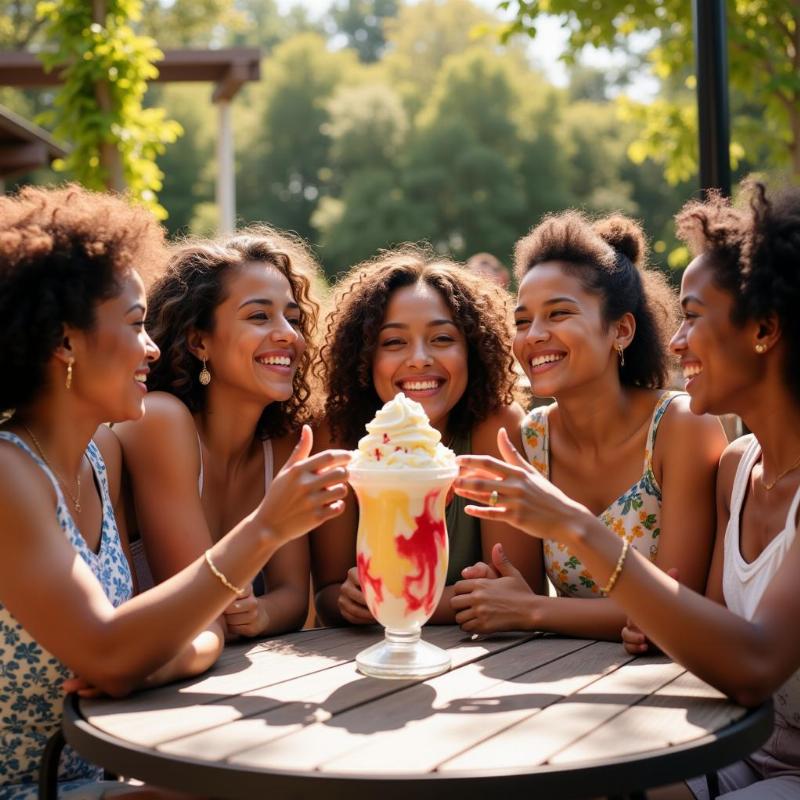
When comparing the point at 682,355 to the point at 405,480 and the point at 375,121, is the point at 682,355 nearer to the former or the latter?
the point at 405,480

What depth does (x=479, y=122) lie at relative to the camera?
41.1 m

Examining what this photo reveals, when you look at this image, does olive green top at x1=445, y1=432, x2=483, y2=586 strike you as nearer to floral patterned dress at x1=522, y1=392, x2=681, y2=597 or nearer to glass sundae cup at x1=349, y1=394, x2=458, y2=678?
floral patterned dress at x1=522, y1=392, x2=681, y2=597

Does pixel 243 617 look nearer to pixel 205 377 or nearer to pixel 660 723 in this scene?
pixel 205 377

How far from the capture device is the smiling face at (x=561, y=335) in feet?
9.99

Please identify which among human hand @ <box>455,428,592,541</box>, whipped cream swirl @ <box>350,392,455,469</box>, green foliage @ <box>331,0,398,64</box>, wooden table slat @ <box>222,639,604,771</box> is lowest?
wooden table slat @ <box>222,639,604,771</box>

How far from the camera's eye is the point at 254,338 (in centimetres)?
304

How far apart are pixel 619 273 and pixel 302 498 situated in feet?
5.18

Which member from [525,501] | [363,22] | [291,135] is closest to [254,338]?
[525,501]

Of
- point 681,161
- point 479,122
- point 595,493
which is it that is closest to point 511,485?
point 595,493

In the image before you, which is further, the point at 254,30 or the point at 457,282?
the point at 254,30

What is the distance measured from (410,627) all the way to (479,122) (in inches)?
1601

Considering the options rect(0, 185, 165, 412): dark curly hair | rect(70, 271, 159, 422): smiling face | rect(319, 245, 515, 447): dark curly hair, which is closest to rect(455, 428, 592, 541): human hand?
rect(70, 271, 159, 422): smiling face

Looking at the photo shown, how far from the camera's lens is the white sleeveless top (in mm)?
2158

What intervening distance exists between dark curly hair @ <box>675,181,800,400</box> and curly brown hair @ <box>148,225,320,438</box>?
4.41ft
